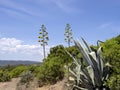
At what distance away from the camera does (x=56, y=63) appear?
2091cm

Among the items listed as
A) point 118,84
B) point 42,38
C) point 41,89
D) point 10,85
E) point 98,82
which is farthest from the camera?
point 42,38

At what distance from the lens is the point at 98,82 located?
1156cm

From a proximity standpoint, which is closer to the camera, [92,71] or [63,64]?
[92,71]

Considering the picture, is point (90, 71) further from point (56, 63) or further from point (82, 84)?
point (56, 63)

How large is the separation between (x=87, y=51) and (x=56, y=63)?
29.6ft

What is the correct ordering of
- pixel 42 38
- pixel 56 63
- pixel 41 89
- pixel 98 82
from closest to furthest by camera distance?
pixel 98 82
pixel 41 89
pixel 56 63
pixel 42 38

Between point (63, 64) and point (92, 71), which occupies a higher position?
point (63, 64)

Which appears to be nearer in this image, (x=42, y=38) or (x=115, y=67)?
(x=115, y=67)

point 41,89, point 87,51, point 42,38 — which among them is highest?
point 42,38

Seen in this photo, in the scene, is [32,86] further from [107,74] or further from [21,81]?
[107,74]

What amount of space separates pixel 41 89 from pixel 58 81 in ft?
3.85

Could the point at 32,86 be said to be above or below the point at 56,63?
below

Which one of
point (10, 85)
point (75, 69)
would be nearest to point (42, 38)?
point (10, 85)

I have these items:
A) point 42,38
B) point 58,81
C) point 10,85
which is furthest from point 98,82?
point 42,38
